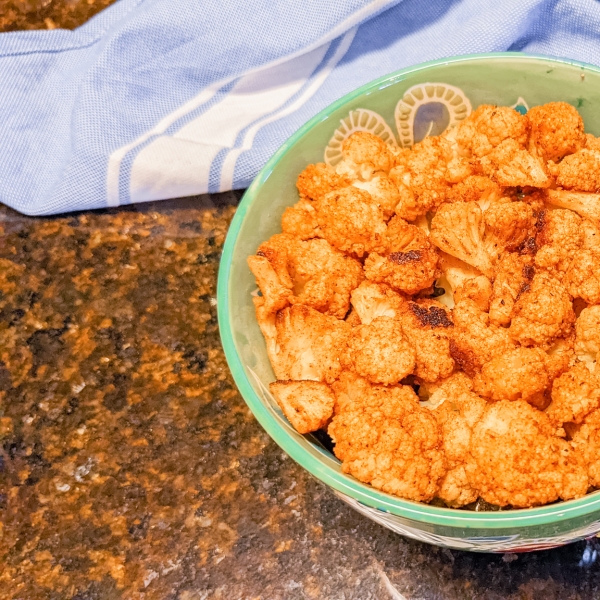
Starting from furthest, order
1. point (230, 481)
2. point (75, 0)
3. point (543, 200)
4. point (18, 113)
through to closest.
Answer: point (75, 0)
point (18, 113)
point (230, 481)
point (543, 200)

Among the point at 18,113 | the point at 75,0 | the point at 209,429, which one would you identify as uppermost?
the point at 75,0

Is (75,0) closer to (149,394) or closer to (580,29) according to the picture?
(149,394)

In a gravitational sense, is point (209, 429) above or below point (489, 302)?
below

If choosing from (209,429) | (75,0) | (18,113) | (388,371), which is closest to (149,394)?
(209,429)

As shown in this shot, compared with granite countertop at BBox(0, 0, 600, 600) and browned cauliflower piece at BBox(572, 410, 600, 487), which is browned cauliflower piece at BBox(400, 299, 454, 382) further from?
granite countertop at BBox(0, 0, 600, 600)

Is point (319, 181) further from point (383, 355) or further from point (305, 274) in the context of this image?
point (383, 355)

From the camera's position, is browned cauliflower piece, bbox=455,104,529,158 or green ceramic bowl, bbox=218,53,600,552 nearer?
green ceramic bowl, bbox=218,53,600,552

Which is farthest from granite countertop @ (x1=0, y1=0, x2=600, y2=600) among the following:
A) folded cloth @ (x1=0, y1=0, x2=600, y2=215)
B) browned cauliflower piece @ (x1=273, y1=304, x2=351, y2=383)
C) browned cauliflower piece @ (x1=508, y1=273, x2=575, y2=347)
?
browned cauliflower piece @ (x1=508, y1=273, x2=575, y2=347)
